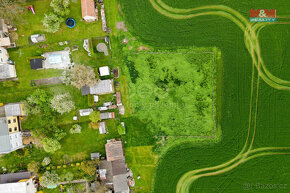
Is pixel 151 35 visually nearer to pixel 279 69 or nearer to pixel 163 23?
pixel 163 23

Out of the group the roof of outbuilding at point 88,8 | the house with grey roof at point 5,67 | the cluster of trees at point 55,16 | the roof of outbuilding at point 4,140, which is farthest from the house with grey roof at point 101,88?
the roof of outbuilding at point 4,140

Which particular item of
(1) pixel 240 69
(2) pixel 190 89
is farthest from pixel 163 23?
(1) pixel 240 69

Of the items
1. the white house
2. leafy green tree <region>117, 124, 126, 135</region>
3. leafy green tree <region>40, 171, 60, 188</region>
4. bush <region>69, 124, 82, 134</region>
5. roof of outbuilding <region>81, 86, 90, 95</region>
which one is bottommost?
leafy green tree <region>40, 171, 60, 188</region>

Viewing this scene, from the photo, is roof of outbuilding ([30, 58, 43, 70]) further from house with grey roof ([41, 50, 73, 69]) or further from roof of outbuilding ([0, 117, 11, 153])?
roof of outbuilding ([0, 117, 11, 153])

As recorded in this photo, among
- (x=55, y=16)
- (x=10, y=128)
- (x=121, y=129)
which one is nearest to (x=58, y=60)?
(x=55, y=16)

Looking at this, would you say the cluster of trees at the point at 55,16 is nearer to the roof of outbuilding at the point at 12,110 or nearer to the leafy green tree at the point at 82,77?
the leafy green tree at the point at 82,77

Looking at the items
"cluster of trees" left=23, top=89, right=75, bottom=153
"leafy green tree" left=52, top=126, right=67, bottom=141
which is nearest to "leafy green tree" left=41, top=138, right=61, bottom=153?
"cluster of trees" left=23, top=89, right=75, bottom=153
